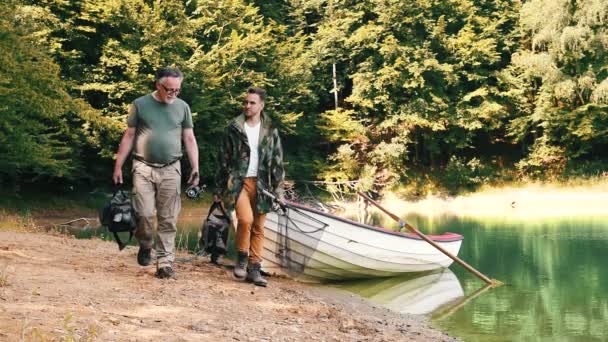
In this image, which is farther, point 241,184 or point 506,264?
point 506,264

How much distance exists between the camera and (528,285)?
1022cm

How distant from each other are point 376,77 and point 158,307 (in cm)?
2935

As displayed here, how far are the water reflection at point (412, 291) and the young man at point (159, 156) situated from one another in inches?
122

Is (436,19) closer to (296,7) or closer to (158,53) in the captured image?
(296,7)

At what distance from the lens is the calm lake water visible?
721cm

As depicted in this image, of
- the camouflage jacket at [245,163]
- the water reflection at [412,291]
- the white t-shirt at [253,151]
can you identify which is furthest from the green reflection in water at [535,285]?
the white t-shirt at [253,151]

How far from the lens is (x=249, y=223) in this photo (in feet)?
22.5

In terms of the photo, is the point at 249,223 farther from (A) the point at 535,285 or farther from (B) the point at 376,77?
(B) the point at 376,77

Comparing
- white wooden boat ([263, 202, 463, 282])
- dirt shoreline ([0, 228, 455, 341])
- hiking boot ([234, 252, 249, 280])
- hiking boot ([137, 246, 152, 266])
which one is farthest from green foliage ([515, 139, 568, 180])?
hiking boot ([137, 246, 152, 266])

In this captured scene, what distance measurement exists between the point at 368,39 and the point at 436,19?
12.8 feet

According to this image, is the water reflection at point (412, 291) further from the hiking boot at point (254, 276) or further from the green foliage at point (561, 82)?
the green foliage at point (561, 82)

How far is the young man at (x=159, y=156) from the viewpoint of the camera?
20.4ft

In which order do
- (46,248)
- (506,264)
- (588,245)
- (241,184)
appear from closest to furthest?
(241,184)
(46,248)
(506,264)
(588,245)

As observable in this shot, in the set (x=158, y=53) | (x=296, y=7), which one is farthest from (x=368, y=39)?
(x=158, y=53)
